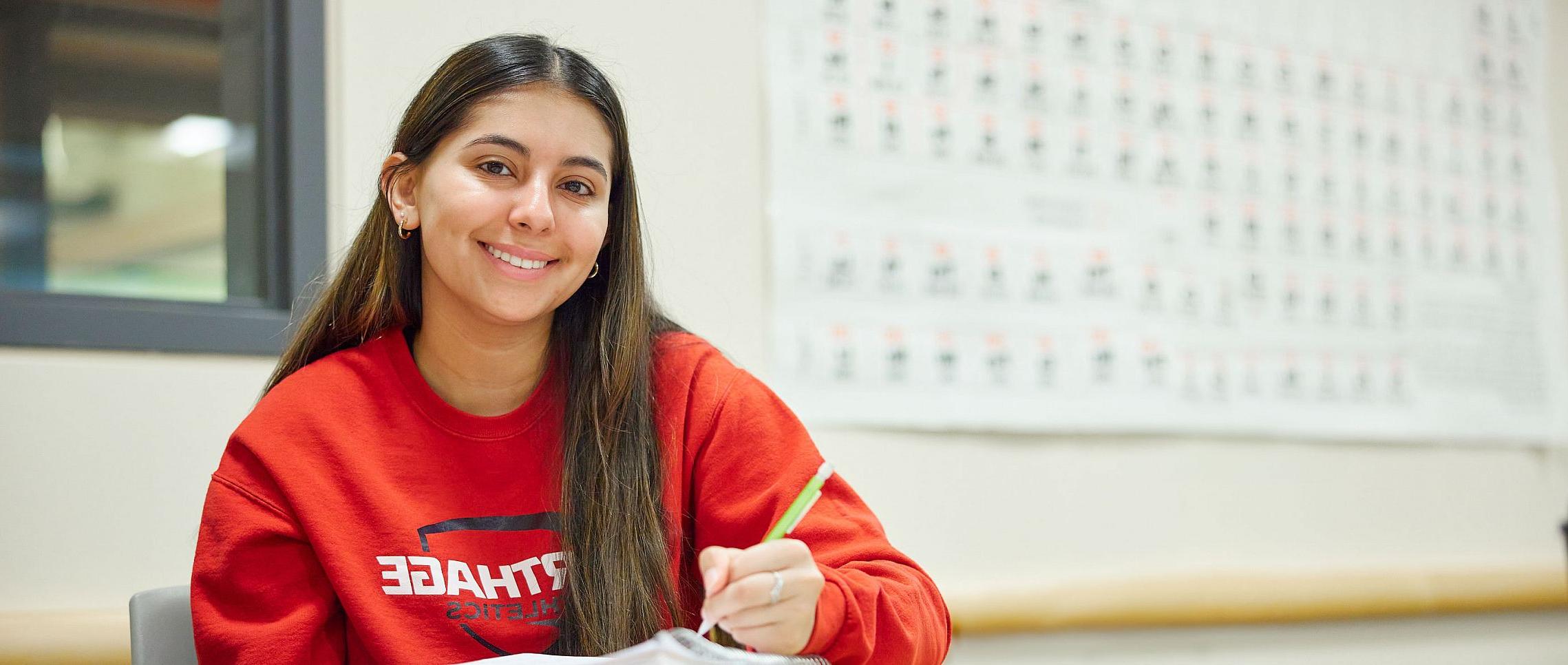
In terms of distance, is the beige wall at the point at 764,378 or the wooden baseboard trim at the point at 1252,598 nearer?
the beige wall at the point at 764,378

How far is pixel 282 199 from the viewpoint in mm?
1595

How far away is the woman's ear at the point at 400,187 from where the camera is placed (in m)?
1.14

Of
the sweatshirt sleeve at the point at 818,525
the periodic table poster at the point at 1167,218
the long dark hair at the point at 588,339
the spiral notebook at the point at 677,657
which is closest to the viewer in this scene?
the spiral notebook at the point at 677,657

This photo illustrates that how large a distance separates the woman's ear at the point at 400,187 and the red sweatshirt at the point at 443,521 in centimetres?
11

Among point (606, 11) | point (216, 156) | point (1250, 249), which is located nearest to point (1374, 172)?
point (1250, 249)

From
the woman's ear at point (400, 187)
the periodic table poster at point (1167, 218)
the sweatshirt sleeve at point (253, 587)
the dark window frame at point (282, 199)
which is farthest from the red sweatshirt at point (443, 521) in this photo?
the periodic table poster at point (1167, 218)

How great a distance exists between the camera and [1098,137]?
2.17 meters

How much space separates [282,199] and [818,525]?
90 cm

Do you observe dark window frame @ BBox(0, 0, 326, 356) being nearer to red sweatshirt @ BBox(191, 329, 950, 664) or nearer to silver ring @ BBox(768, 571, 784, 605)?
red sweatshirt @ BBox(191, 329, 950, 664)

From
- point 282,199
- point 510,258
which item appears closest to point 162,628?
point 510,258

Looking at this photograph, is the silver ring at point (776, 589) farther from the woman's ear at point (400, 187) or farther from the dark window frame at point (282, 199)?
the dark window frame at point (282, 199)

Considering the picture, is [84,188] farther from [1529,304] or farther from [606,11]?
[1529,304]

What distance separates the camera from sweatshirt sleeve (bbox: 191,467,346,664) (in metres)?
0.98

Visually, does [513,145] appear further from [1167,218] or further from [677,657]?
[1167,218]
